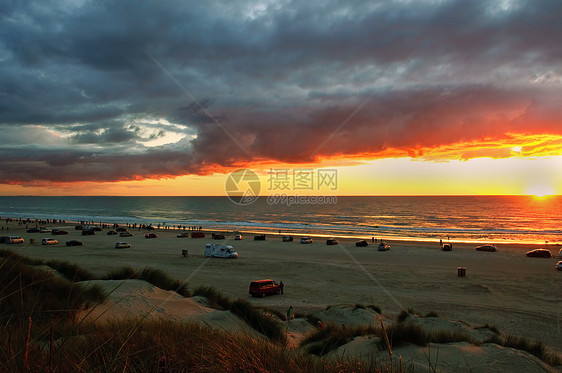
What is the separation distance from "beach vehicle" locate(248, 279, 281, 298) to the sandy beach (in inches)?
21.6

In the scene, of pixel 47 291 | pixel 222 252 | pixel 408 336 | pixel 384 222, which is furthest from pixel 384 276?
pixel 384 222

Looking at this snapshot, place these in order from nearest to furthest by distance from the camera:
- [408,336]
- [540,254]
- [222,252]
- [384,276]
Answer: [408,336] < [384,276] < [222,252] < [540,254]

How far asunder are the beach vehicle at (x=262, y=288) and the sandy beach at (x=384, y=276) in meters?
0.55

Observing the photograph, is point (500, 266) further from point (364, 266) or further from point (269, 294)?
point (269, 294)

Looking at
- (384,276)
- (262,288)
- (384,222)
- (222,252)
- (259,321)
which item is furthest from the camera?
(384,222)

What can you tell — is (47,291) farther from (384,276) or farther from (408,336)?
(384,276)

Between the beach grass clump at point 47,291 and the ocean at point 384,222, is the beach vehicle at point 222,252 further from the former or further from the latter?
the ocean at point 384,222

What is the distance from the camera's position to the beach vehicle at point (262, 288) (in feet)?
68.5

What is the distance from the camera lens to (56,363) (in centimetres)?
293

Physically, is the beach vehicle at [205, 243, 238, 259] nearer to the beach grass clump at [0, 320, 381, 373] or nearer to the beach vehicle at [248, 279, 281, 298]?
the beach vehicle at [248, 279, 281, 298]

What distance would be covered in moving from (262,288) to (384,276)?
12047mm

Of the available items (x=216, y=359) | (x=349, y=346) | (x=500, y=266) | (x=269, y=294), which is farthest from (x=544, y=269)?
(x=216, y=359)

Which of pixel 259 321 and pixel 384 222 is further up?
pixel 259 321

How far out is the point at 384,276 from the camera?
28.9 metres
